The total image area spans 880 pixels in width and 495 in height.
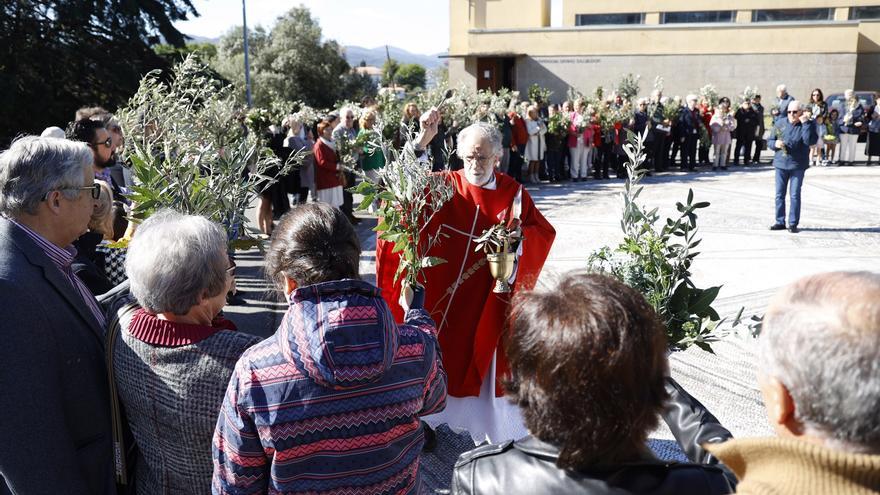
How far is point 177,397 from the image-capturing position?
2023 mm

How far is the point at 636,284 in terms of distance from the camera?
9.66ft

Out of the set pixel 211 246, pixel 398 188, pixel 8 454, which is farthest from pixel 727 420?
pixel 8 454

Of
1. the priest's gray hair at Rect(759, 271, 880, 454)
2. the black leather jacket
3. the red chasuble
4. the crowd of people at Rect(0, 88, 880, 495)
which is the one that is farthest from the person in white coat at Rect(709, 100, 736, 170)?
the priest's gray hair at Rect(759, 271, 880, 454)

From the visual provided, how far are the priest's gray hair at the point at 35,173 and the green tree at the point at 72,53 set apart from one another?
56.8 ft

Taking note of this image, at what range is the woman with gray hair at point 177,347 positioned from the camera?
79.6 inches

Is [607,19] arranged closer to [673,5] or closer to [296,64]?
[673,5]

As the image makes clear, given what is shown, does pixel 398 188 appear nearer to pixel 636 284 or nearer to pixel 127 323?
pixel 636 284

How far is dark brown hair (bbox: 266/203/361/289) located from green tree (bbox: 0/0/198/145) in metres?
18.0

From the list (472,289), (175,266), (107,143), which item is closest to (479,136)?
(472,289)

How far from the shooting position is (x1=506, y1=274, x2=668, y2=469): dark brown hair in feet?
4.89

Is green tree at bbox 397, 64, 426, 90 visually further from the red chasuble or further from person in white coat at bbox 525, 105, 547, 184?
the red chasuble

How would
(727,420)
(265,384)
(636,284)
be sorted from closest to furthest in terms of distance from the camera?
(265,384) < (636,284) < (727,420)

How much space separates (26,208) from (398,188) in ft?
5.33

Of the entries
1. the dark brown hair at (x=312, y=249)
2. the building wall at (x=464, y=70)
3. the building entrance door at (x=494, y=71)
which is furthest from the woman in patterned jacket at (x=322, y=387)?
the building entrance door at (x=494, y=71)
